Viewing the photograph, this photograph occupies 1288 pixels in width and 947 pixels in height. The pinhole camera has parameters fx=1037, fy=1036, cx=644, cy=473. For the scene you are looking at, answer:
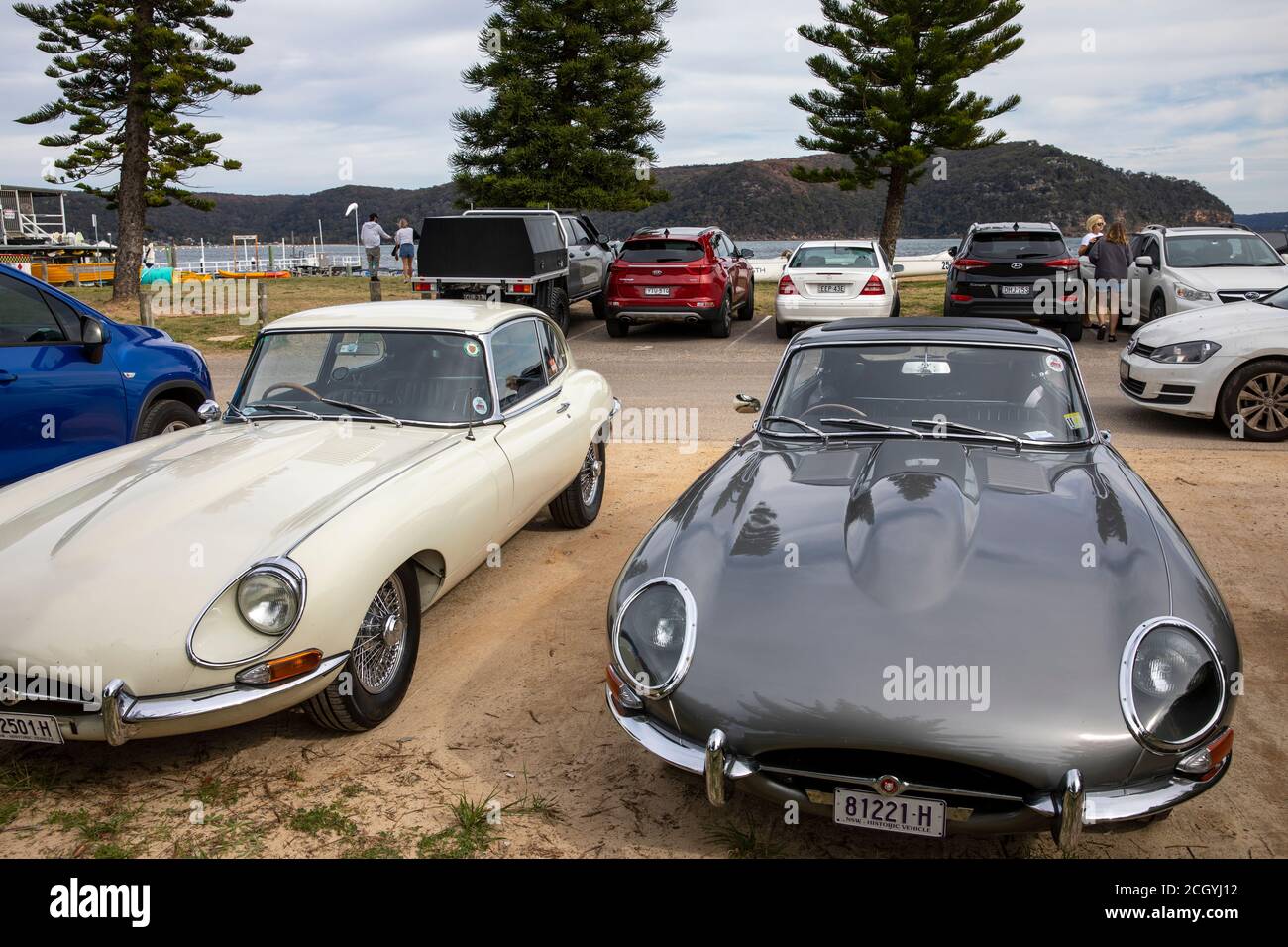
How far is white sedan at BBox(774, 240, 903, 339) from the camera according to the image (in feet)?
51.1

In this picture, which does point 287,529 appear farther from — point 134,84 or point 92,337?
point 134,84

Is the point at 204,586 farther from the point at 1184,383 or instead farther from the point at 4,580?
the point at 1184,383

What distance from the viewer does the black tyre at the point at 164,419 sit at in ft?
22.7

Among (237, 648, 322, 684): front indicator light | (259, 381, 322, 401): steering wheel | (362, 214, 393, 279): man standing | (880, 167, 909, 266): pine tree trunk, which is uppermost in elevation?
(880, 167, 909, 266): pine tree trunk

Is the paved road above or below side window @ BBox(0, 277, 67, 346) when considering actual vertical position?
below

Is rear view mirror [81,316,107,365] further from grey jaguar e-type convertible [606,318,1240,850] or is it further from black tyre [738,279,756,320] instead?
black tyre [738,279,756,320]

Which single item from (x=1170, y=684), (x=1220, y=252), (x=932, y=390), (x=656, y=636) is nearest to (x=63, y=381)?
(x=656, y=636)

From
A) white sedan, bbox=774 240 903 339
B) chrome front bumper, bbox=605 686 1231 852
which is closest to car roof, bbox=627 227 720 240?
white sedan, bbox=774 240 903 339

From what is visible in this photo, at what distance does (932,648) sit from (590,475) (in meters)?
4.13

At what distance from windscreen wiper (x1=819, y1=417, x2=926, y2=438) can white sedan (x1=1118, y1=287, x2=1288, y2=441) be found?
6.09m

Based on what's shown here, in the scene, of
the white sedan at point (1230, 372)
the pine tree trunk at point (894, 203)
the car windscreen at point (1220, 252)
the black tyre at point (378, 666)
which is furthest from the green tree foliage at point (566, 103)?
the black tyre at point (378, 666)

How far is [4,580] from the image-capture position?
3.66m

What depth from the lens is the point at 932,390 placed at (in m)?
4.80

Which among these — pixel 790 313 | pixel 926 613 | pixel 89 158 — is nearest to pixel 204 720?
pixel 926 613
